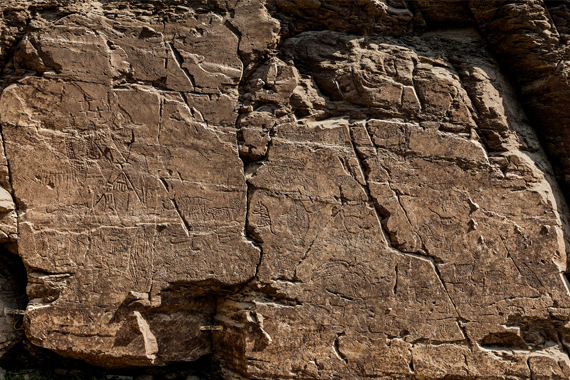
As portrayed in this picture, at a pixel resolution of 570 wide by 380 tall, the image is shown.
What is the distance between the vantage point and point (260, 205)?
375 cm

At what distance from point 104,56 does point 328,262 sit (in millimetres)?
2516

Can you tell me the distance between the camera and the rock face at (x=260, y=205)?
11.9 feet

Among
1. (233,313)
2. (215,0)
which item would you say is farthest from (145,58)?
(233,313)

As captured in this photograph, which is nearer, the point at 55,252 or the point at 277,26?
the point at 55,252

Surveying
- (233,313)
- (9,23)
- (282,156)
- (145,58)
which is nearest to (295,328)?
(233,313)

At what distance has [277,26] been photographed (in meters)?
3.90

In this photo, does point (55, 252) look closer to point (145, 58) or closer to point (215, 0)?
point (145, 58)

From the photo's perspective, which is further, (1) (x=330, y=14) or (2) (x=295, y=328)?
(1) (x=330, y=14)

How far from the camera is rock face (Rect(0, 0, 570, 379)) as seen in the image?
3631mm

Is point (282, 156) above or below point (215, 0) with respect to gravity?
below

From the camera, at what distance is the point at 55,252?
3598 mm

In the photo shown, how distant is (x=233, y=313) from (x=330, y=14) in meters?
2.76

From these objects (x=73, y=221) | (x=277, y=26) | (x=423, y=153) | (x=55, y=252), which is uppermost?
(x=277, y=26)

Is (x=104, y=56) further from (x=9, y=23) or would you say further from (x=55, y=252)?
(x=55, y=252)
